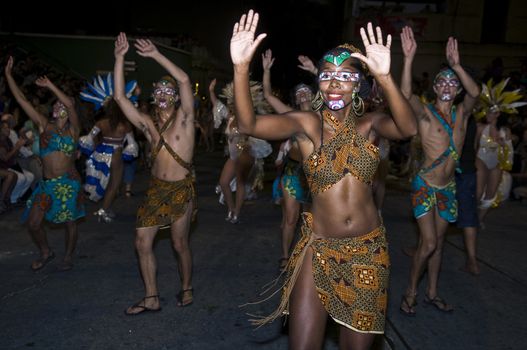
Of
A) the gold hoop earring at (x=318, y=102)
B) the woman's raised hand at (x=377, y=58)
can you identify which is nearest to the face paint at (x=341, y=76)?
the gold hoop earring at (x=318, y=102)

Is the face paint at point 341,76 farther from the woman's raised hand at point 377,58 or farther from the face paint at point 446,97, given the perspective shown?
the face paint at point 446,97

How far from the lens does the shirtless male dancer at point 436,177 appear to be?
477 cm

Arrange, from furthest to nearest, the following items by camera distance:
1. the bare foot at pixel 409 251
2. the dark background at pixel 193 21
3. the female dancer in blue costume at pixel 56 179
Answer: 1. the dark background at pixel 193 21
2. the bare foot at pixel 409 251
3. the female dancer in blue costume at pixel 56 179

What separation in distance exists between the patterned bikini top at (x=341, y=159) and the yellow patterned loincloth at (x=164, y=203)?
6.59 feet

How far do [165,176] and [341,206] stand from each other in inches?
88.4

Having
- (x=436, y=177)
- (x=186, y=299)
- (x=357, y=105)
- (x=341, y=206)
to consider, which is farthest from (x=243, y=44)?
(x=186, y=299)

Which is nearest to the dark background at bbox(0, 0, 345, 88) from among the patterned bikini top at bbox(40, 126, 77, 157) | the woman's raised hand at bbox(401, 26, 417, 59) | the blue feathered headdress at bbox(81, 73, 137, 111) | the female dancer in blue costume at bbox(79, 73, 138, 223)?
the female dancer in blue costume at bbox(79, 73, 138, 223)

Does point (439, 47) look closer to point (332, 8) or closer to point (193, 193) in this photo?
point (332, 8)

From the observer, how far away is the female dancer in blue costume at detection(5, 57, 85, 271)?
19.2 feet

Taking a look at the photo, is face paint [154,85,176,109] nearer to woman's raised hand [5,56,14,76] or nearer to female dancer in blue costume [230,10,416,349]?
woman's raised hand [5,56,14,76]

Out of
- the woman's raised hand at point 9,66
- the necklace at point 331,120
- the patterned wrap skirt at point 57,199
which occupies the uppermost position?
the woman's raised hand at point 9,66

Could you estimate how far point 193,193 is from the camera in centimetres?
495

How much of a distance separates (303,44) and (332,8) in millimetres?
2617

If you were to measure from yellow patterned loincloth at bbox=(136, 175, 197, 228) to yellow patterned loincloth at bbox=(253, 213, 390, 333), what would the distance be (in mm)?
1942
